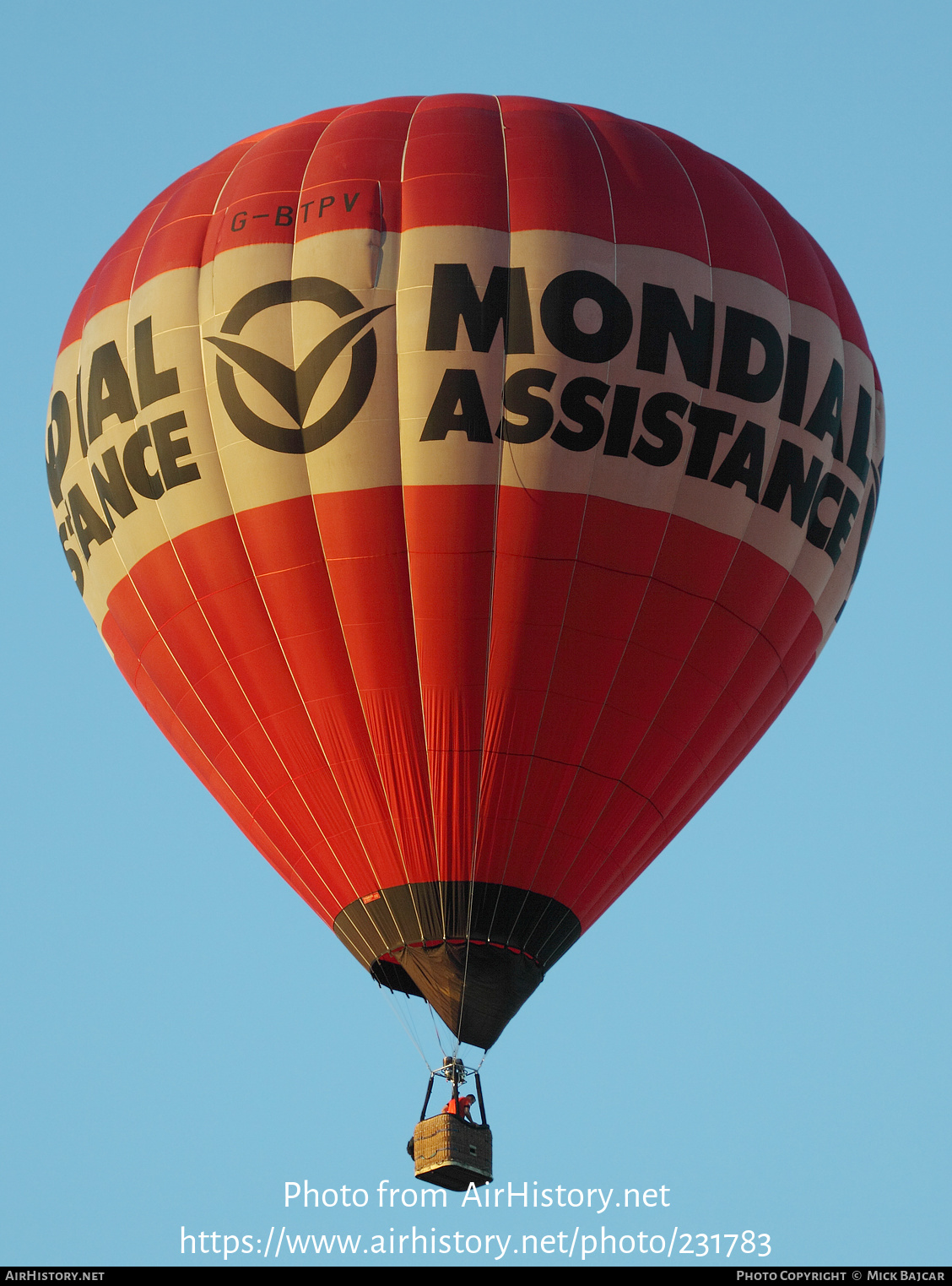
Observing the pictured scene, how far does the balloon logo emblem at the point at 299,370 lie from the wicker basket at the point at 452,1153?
4.93 m

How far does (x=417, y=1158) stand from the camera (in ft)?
56.4

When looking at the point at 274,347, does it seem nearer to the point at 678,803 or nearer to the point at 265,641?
the point at 265,641

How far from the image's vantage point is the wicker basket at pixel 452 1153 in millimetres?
17016

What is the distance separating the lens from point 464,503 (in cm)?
1758

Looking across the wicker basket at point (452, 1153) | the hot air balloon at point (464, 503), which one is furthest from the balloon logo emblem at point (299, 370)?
the wicker basket at point (452, 1153)

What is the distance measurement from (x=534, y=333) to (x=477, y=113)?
2.22 metres

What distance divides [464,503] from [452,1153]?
4.60m

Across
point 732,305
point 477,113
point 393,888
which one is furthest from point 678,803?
point 477,113

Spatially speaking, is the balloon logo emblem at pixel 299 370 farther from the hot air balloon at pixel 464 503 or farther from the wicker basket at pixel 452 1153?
the wicker basket at pixel 452 1153

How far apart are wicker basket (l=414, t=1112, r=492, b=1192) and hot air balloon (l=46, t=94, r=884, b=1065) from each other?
0.78 meters

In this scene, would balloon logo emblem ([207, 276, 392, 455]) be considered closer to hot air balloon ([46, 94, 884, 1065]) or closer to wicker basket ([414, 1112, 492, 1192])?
hot air balloon ([46, 94, 884, 1065])

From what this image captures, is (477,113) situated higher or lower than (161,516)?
higher

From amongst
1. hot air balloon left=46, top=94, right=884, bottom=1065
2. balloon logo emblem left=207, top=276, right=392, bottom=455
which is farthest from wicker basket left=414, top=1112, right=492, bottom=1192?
balloon logo emblem left=207, top=276, right=392, bottom=455

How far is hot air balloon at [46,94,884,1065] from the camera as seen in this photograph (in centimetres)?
1762
